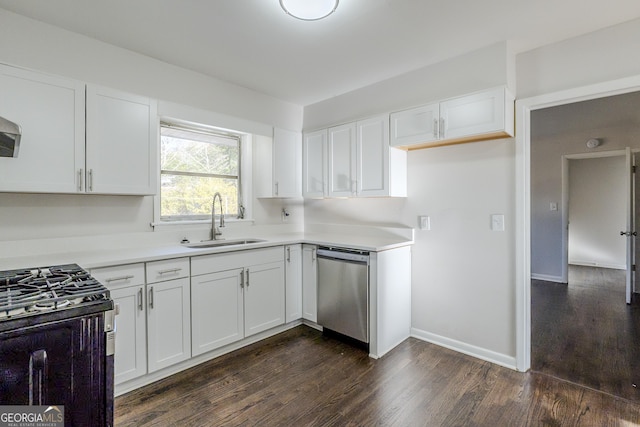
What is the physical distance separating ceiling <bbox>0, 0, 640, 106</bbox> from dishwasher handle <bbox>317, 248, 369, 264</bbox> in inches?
63.8

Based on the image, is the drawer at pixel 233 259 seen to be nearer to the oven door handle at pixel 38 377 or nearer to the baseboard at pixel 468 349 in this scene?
the oven door handle at pixel 38 377

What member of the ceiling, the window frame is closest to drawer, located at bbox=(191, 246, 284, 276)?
the window frame

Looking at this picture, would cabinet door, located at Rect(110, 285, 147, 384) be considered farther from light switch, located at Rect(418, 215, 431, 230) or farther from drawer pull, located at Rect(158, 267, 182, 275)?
light switch, located at Rect(418, 215, 431, 230)

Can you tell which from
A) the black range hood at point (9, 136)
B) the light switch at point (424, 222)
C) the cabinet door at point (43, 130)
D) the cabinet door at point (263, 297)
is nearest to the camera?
the black range hood at point (9, 136)

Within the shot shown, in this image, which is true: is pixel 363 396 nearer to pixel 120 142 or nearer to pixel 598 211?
pixel 120 142

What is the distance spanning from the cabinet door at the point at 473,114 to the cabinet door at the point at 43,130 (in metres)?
2.59

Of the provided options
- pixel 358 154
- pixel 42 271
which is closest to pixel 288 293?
pixel 358 154

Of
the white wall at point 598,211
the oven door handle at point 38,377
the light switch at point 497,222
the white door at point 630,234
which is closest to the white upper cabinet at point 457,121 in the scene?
the light switch at point 497,222

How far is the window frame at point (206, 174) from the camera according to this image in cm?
271

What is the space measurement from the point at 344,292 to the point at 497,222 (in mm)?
1379

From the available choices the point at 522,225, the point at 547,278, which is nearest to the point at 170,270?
the point at 522,225

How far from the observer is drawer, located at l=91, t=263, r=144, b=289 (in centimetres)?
194

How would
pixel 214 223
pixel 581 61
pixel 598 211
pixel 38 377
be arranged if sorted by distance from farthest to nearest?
1. pixel 598 211
2. pixel 214 223
3. pixel 581 61
4. pixel 38 377

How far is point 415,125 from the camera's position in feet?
8.62
